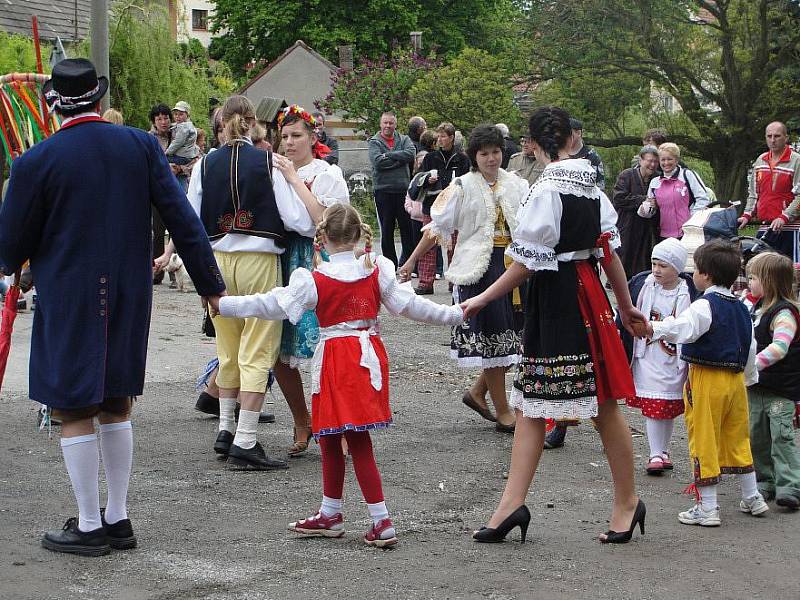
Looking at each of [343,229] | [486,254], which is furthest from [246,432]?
[486,254]

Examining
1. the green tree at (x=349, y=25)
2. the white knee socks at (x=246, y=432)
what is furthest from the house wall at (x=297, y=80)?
the white knee socks at (x=246, y=432)

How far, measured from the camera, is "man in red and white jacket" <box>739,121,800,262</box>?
42.4 feet

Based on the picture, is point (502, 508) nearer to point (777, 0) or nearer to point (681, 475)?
point (681, 475)

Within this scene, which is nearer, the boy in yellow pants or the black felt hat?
the black felt hat

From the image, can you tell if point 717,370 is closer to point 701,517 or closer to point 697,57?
point 701,517

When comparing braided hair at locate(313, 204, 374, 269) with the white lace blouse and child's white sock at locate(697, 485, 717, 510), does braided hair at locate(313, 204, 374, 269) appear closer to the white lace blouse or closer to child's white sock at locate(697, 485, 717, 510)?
the white lace blouse

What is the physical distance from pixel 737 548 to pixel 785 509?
84cm

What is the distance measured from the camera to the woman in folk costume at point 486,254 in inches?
311

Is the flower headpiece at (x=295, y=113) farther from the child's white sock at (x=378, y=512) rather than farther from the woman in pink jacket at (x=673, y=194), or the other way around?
the woman in pink jacket at (x=673, y=194)

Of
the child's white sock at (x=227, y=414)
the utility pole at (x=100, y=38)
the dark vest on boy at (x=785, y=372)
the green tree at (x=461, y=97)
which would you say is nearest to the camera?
the dark vest on boy at (x=785, y=372)

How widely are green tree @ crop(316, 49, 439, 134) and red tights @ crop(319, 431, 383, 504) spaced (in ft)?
76.4

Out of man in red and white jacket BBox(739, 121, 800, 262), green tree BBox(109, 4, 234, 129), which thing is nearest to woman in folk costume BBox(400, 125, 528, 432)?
man in red and white jacket BBox(739, 121, 800, 262)

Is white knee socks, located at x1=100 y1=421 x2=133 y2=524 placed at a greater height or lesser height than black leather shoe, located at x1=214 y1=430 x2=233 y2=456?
greater

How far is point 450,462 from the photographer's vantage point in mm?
7121
